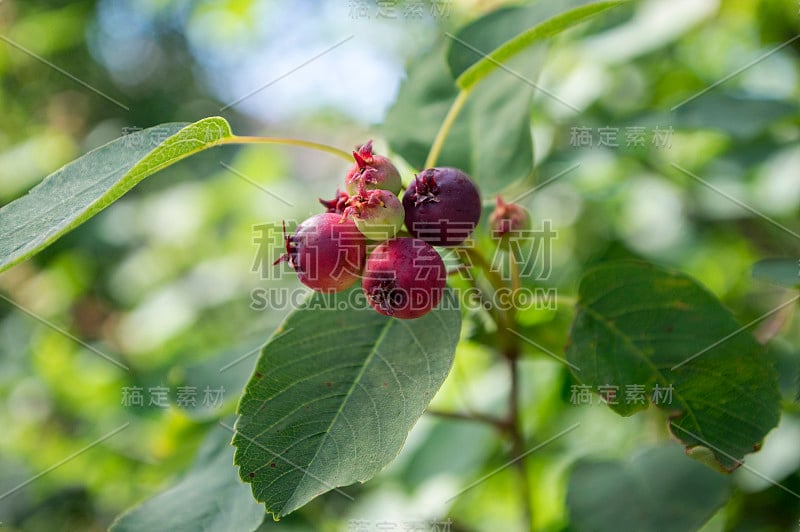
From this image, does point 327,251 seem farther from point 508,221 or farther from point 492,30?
point 492,30

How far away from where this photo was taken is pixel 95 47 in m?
5.34

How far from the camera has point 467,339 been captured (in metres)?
1.42

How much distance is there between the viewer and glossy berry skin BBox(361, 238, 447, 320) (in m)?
0.90

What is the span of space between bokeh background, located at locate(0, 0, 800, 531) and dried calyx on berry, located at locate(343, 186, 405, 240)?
1.85 ft

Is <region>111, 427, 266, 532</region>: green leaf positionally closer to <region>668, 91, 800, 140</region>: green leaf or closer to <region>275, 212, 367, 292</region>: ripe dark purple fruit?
<region>275, 212, 367, 292</region>: ripe dark purple fruit

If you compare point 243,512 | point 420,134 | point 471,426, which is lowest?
point 471,426

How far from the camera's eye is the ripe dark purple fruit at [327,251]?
929mm

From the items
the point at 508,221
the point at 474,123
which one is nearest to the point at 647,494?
the point at 508,221

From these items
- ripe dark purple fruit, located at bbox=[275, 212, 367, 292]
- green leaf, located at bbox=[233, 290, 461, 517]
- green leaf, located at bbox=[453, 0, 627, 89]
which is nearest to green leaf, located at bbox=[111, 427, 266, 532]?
green leaf, located at bbox=[233, 290, 461, 517]

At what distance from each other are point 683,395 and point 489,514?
3.99 ft

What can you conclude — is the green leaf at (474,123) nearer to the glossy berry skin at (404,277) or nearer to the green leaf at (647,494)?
the glossy berry skin at (404,277)

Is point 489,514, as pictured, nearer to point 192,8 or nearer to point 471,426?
point 471,426

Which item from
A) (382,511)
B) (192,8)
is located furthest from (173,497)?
(192,8)

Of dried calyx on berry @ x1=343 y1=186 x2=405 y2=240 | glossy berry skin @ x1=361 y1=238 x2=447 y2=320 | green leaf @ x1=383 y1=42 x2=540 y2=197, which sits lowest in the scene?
green leaf @ x1=383 y1=42 x2=540 y2=197
